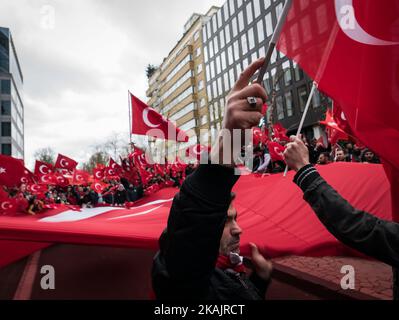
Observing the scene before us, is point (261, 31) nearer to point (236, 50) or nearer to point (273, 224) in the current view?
point (236, 50)

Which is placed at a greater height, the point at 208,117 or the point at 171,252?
the point at 208,117

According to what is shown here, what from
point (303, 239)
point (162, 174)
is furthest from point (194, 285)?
point (162, 174)

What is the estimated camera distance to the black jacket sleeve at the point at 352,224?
1.61m

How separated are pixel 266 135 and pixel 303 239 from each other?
766 cm

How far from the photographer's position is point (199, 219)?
3.23 feet

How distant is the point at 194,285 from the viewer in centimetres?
107

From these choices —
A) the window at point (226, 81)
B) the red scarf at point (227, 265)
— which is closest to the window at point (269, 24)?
the window at point (226, 81)

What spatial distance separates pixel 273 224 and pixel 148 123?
19.5 ft

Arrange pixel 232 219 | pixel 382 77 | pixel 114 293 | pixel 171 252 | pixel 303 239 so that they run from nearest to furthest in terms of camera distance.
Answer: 1. pixel 171 252
2. pixel 382 77
3. pixel 232 219
4. pixel 303 239
5. pixel 114 293

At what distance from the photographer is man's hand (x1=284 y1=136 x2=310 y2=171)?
6.34 ft

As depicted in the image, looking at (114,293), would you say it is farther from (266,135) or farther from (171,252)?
(266,135)

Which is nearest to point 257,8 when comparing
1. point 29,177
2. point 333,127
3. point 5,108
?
point 29,177

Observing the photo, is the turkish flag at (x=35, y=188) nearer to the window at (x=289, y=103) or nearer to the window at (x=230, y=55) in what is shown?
the window at (x=289, y=103)
